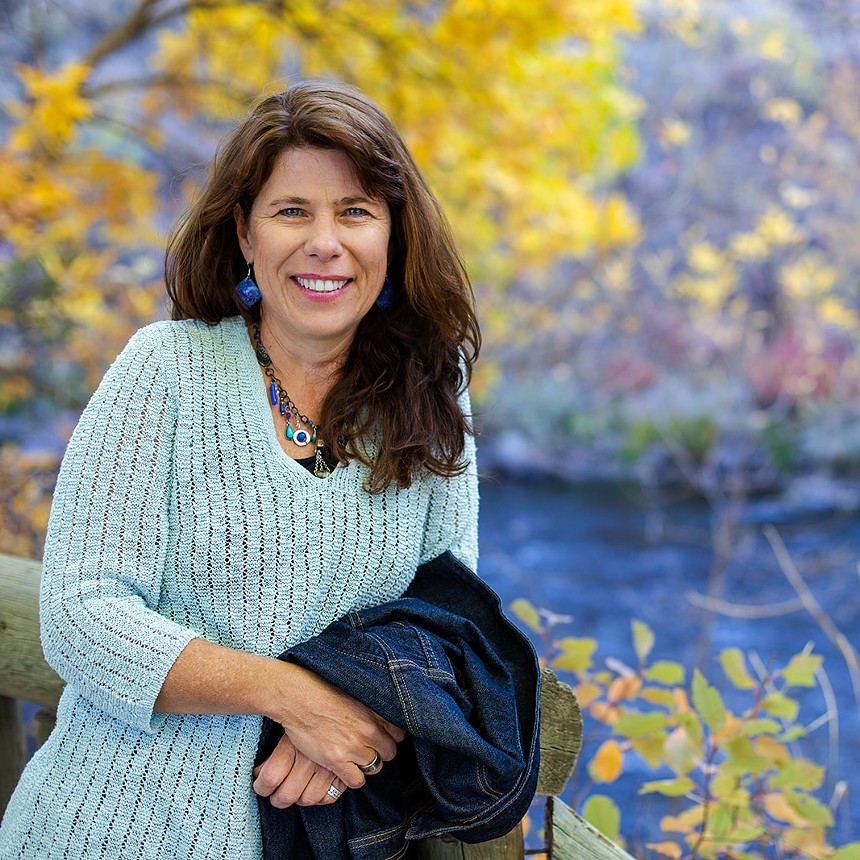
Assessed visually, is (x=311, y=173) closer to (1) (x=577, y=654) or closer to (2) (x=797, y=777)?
(1) (x=577, y=654)

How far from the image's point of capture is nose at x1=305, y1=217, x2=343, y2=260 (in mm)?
1200

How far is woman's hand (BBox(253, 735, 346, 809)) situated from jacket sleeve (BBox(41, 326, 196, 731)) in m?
0.14

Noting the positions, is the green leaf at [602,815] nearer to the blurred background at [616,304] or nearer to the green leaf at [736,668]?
the blurred background at [616,304]

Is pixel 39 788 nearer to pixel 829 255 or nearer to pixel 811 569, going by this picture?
pixel 811 569

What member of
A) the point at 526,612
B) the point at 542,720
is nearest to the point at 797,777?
the point at 526,612

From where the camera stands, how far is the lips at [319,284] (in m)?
1.23

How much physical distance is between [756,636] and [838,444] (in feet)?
8.61

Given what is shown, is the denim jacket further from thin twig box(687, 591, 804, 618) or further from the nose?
thin twig box(687, 591, 804, 618)

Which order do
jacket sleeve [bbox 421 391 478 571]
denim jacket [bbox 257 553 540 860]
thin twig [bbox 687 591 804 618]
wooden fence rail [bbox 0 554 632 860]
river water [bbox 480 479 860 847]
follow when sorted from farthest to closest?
river water [bbox 480 479 860 847]
thin twig [bbox 687 591 804 618]
jacket sleeve [bbox 421 391 478 571]
wooden fence rail [bbox 0 554 632 860]
denim jacket [bbox 257 553 540 860]

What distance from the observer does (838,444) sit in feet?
23.4

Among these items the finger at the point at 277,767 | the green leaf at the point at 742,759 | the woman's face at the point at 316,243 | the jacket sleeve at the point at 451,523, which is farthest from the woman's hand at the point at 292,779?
the green leaf at the point at 742,759

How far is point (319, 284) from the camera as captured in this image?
4.04 feet

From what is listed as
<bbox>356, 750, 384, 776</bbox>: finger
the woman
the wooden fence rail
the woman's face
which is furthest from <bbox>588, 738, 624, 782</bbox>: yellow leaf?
the woman's face

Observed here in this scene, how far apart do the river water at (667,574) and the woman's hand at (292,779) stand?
286 cm
